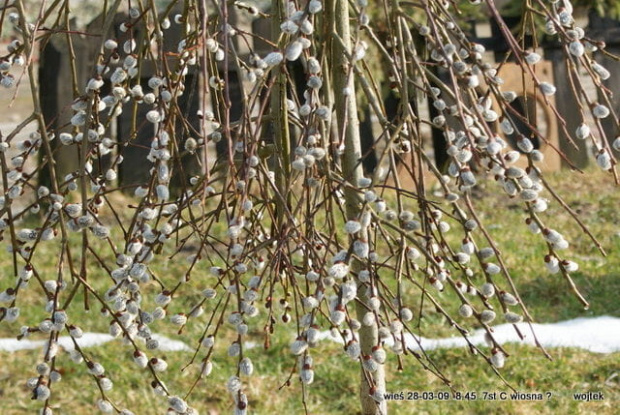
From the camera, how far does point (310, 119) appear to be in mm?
1834

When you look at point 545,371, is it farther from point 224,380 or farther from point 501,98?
point 501,98

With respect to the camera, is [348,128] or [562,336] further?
[562,336]

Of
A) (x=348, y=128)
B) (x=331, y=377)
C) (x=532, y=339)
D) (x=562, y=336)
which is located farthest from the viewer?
(x=562, y=336)

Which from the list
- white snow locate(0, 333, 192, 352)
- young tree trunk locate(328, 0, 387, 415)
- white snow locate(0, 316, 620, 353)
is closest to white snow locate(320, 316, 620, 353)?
white snow locate(0, 316, 620, 353)

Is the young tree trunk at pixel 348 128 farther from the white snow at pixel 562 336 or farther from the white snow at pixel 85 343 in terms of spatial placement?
the white snow at pixel 85 343

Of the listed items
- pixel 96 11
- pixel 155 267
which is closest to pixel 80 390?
pixel 155 267

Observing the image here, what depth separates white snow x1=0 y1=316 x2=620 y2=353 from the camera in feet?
12.7

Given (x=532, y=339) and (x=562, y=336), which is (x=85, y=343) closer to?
(x=532, y=339)

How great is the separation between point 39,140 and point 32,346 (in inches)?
77.9

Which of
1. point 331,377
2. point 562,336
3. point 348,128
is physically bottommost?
point 562,336

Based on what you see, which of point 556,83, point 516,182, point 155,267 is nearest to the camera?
point 516,182

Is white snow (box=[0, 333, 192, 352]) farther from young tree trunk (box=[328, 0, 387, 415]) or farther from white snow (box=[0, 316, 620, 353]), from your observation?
young tree trunk (box=[328, 0, 387, 415])

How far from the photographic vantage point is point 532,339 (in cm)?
385

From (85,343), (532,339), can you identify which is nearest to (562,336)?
(532,339)
